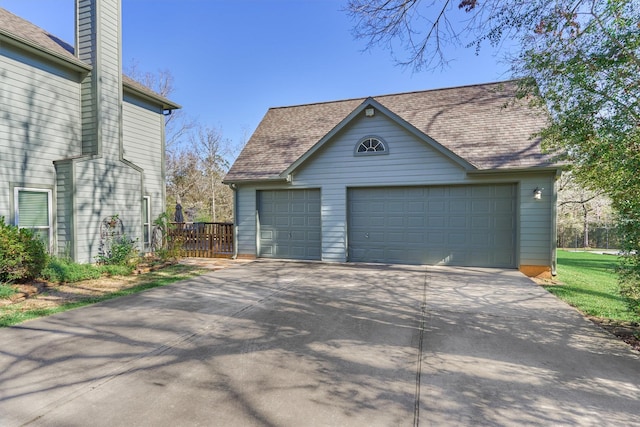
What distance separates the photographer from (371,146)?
966 cm

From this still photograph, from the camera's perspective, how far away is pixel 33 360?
3377 millimetres

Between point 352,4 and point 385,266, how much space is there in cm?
634

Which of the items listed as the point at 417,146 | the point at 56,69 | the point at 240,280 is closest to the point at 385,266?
the point at 417,146

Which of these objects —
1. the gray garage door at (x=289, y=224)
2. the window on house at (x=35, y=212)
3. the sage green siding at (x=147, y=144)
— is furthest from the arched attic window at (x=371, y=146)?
the window on house at (x=35, y=212)

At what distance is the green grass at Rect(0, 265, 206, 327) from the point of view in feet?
15.5

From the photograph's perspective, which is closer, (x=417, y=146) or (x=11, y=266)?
(x=11, y=266)

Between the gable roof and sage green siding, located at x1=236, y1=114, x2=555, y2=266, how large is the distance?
17.4 feet

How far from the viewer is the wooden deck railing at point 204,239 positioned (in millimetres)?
11352

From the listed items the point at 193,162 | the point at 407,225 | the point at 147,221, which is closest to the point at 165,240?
the point at 147,221

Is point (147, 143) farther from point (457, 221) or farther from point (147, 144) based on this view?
point (457, 221)

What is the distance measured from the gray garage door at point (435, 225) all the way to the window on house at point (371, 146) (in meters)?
1.11

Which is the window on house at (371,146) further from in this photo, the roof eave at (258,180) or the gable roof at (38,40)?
the gable roof at (38,40)

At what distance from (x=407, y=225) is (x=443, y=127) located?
3319 mm

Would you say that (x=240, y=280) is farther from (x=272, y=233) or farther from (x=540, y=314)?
(x=540, y=314)
